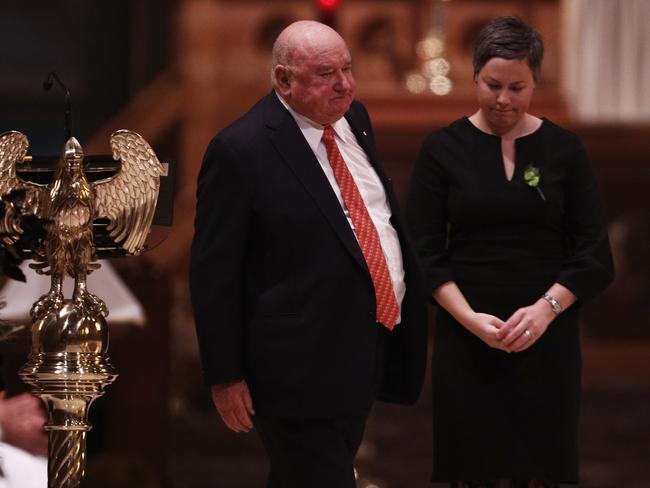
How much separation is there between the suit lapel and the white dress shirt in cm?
4

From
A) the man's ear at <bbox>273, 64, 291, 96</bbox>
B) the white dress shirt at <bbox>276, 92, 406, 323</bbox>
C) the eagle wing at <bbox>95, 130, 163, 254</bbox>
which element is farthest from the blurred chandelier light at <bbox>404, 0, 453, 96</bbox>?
the eagle wing at <bbox>95, 130, 163, 254</bbox>

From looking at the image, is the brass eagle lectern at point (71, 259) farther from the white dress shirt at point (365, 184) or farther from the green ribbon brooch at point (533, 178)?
the green ribbon brooch at point (533, 178)

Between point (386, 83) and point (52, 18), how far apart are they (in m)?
2.44

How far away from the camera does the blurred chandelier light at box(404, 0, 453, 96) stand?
9.22 m

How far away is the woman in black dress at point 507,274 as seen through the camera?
4.63 meters

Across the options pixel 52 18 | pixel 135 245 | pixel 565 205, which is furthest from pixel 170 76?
pixel 135 245

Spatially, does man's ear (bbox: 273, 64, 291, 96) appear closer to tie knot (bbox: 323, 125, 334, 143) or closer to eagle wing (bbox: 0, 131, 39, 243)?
tie knot (bbox: 323, 125, 334, 143)

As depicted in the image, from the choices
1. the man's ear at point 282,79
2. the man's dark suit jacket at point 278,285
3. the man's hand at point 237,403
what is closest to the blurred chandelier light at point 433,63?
the man's ear at point 282,79

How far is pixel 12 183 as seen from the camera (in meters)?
3.65

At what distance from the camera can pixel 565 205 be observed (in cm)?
473

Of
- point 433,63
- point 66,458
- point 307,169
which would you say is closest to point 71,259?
point 66,458

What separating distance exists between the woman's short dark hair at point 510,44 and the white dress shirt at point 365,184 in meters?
0.46

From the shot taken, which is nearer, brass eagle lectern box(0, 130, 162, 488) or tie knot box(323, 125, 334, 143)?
brass eagle lectern box(0, 130, 162, 488)

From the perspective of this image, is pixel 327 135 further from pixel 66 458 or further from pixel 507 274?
pixel 66 458
